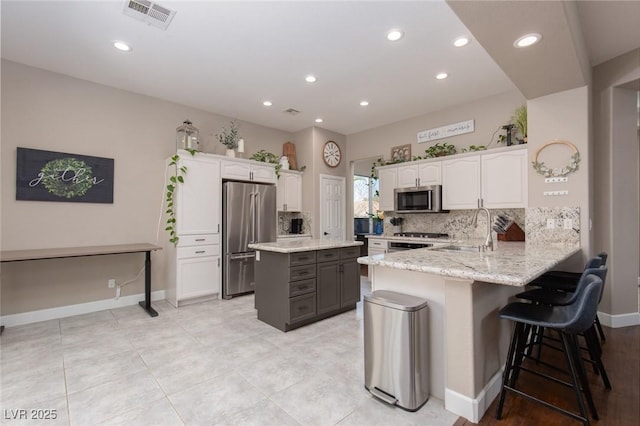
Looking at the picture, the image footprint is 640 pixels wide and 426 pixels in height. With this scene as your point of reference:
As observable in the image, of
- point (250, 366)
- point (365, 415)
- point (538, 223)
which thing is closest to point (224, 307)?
point (250, 366)

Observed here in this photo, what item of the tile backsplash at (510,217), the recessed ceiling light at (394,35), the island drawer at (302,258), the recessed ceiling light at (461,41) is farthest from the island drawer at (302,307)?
the recessed ceiling light at (461,41)

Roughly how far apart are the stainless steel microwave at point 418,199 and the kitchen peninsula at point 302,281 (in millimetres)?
1555

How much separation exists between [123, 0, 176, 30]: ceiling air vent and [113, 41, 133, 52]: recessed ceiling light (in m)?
0.54

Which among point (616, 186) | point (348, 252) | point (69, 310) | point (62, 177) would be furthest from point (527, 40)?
point (69, 310)

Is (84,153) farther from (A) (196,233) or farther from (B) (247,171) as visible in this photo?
(B) (247,171)

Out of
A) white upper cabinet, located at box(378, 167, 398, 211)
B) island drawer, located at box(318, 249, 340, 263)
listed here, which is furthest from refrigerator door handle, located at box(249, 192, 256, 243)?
white upper cabinet, located at box(378, 167, 398, 211)

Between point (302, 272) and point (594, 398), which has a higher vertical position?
point (302, 272)

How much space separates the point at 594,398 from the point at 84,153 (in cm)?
545

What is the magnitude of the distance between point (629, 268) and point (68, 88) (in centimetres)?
678

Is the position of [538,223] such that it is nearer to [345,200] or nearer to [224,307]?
[345,200]

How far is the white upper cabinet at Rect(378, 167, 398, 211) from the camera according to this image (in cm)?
516

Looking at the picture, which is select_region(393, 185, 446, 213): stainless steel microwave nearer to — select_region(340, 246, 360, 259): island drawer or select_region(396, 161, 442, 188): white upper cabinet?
select_region(396, 161, 442, 188): white upper cabinet

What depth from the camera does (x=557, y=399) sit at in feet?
6.33

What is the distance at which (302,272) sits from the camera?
3.22m
